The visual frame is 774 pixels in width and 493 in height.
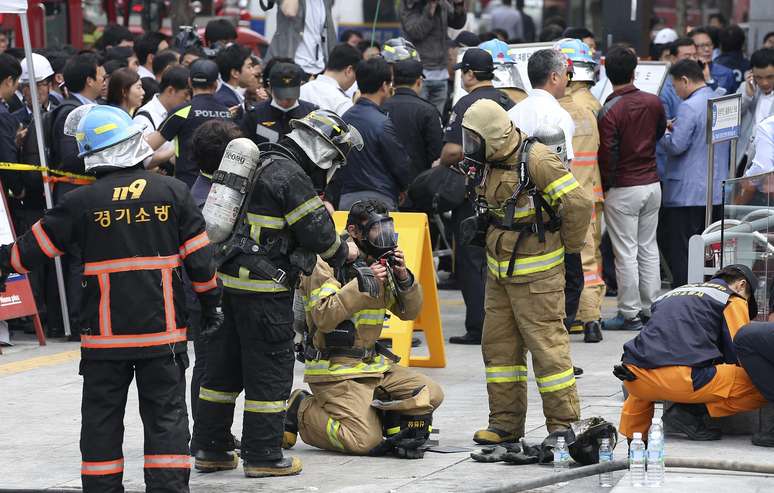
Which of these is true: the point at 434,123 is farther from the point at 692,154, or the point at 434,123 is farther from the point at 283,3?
the point at 283,3

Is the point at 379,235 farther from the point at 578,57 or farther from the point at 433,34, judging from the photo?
the point at 433,34

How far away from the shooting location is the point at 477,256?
10.5 metres

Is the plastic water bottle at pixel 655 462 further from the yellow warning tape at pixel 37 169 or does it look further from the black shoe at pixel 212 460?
the yellow warning tape at pixel 37 169

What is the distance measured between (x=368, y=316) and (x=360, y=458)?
2.55ft

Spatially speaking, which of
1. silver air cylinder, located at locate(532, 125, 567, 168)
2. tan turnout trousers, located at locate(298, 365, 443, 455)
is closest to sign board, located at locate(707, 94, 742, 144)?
silver air cylinder, located at locate(532, 125, 567, 168)

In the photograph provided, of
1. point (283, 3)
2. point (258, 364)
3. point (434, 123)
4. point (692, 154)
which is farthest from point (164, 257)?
point (283, 3)

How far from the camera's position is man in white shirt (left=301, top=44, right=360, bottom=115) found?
11.9m

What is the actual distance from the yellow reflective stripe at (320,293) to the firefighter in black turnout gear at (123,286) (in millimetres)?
1298

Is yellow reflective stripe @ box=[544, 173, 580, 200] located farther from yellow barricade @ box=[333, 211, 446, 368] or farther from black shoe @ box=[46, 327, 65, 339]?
black shoe @ box=[46, 327, 65, 339]

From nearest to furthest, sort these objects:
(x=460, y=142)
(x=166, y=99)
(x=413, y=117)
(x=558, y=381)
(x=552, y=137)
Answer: (x=558, y=381) < (x=552, y=137) < (x=460, y=142) < (x=413, y=117) < (x=166, y=99)

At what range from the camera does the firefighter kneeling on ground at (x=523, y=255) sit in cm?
725

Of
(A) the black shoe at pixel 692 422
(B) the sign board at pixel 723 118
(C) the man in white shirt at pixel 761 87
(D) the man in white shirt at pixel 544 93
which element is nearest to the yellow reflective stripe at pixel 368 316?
(A) the black shoe at pixel 692 422

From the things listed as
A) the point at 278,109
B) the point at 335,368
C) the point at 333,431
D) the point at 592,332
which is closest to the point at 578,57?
the point at 592,332

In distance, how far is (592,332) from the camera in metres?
10.7
